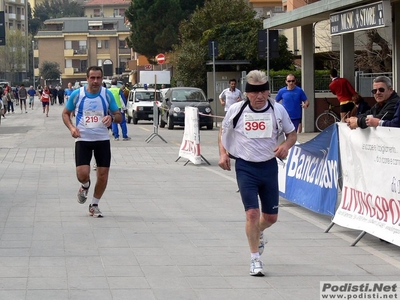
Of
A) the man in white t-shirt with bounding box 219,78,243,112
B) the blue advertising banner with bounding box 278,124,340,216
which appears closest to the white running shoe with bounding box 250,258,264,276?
the blue advertising banner with bounding box 278,124,340,216

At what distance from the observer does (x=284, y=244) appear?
31.0ft

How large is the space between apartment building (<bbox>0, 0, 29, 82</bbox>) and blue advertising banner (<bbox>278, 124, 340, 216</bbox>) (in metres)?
109

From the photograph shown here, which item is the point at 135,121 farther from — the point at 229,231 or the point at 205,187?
the point at 229,231

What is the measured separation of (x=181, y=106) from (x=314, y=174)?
838 inches

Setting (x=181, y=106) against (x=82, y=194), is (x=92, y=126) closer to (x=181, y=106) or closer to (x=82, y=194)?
(x=82, y=194)

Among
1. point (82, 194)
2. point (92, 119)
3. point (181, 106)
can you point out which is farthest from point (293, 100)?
point (181, 106)

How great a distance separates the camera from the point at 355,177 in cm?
956

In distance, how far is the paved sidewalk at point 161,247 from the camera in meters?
7.29

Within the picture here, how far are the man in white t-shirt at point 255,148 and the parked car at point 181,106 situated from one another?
75.9 ft

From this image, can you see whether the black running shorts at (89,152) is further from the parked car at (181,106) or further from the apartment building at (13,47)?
the apartment building at (13,47)

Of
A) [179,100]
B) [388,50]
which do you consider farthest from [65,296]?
[179,100]

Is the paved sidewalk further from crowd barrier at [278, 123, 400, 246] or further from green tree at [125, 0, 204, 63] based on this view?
green tree at [125, 0, 204, 63]

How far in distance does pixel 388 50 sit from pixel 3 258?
837 inches

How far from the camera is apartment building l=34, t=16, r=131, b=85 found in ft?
404
